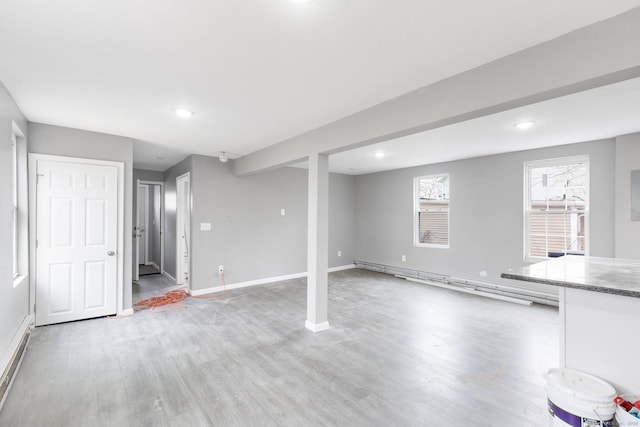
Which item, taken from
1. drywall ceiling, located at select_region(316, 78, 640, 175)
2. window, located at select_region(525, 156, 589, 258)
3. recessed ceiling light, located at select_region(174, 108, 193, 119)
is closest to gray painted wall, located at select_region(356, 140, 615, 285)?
window, located at select_region(525, 156, 589, 258)

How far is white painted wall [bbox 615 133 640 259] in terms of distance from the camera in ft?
11.9

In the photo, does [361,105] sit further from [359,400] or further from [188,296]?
[188,296]

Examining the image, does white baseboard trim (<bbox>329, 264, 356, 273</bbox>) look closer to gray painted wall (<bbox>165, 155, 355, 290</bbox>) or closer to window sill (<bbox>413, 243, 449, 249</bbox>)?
gray painted wall (<bbox>165, 155, 355, 290</bbox>)

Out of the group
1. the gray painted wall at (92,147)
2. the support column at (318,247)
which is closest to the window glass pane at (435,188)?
the support column at (318,247)

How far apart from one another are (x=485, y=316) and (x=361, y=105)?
3.30 metres

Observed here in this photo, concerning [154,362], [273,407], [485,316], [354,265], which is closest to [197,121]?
[154,362]

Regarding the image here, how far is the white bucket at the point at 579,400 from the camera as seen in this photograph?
4.51ft

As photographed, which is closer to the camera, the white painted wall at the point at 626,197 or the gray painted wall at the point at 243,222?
the white painted wall at the point at 626,197

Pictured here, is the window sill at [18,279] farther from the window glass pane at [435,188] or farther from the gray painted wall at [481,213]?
the window glass pane at [435,188]

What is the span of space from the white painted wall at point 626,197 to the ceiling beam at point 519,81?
3.13 meters

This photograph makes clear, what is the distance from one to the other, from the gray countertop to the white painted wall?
6.95 feet

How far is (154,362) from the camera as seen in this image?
8.82 feet

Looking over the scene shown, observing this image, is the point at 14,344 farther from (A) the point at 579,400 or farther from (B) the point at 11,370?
(A) the point at 579,400

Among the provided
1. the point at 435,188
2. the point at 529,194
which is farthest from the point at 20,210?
the point at 529,194
